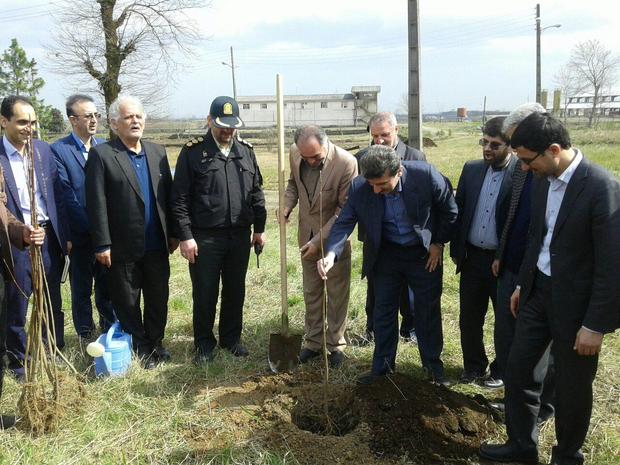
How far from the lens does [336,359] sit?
15.1 ft

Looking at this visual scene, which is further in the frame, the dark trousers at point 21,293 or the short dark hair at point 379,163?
the dark trousers at point 21,293

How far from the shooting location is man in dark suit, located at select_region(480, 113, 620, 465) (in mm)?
2664

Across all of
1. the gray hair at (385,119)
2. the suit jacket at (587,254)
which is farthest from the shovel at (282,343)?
the suit jacket at (587,254)

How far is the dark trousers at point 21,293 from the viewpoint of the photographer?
165 inches

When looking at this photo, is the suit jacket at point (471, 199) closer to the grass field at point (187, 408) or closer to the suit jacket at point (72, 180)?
the grass field at point (187, 408)

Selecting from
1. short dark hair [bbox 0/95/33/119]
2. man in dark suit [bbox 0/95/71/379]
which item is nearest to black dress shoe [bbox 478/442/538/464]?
man in dark suit [bbox 0/95/71/379]

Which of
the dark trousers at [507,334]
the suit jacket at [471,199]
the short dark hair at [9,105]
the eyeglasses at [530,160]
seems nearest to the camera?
the eyeglasses at [530,160]

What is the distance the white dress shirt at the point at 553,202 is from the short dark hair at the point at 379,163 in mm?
968

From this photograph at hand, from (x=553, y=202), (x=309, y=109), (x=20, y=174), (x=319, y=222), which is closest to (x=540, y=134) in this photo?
(x=553, y=202)

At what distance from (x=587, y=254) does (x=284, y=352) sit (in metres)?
2.56

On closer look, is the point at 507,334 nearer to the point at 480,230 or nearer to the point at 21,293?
the point at 480,230

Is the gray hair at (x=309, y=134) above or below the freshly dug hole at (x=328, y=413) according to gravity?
above

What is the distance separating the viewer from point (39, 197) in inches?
170

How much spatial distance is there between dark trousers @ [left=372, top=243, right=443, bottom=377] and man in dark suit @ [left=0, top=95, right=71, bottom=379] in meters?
2.56
